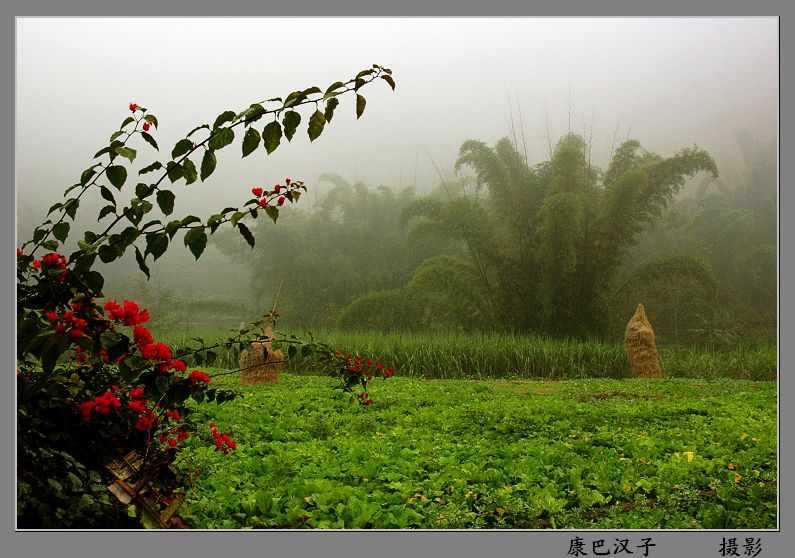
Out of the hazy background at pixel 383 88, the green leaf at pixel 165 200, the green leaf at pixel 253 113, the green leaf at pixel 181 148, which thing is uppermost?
the hazy background at pixel 383 88

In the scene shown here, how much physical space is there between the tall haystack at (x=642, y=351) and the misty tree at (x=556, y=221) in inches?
7.8

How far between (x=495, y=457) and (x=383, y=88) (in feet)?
7.06

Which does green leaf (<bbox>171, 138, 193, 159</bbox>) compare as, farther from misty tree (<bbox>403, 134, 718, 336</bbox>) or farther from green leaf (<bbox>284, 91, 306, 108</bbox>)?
misty tree (<bbox>403, 134, 718, 336</bbox>)

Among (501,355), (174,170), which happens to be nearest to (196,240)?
(174,170)

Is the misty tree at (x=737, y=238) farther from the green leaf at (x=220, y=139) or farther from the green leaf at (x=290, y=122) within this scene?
the green leaf at (x=220, y=139)

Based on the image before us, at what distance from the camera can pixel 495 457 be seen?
324 cm

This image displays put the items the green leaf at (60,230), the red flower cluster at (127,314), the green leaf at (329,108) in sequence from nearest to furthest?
the green leaf at (329,108)
the red flower cluster at (127,314)
the green leaf at (60,230)

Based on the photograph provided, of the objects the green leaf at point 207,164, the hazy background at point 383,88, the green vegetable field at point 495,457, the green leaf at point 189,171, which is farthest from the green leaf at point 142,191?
the hazy background at point 383,88

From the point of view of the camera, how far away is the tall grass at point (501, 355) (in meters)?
3.98

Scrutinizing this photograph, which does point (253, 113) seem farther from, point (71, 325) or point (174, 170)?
point (71, 325)

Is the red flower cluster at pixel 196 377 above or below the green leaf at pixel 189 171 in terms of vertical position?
below

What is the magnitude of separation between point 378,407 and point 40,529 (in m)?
1.71

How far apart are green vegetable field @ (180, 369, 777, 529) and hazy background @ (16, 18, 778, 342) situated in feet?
3.51

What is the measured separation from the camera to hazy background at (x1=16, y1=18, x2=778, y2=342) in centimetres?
362
